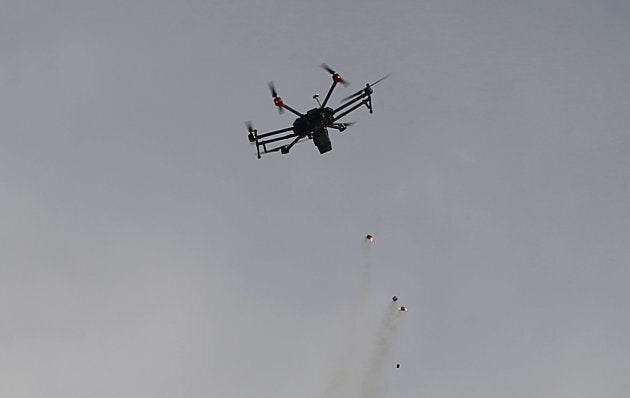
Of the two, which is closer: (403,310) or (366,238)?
(366,238)

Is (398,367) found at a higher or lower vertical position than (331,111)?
lower

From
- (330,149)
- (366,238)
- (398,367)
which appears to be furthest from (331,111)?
(398,367)

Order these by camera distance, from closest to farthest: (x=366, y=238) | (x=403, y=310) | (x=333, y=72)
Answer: (x=333, y=72) → (x=366, y=238) → (x=403, y=310)

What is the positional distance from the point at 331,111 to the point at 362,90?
5810mm

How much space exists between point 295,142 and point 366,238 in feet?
74.2

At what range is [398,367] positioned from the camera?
166 m

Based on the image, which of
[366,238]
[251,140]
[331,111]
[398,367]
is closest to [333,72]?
[331,111]

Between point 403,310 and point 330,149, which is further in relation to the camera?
point 403,310

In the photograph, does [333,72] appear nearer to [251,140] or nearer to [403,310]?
[251,140]

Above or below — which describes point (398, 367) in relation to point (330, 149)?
below

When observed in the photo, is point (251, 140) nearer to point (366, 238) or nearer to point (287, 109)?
point (287, 109)

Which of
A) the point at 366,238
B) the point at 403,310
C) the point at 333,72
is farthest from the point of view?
the point at 403,310

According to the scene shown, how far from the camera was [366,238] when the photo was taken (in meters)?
165

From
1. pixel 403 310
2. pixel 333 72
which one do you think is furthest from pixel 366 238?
pixel 333 72
